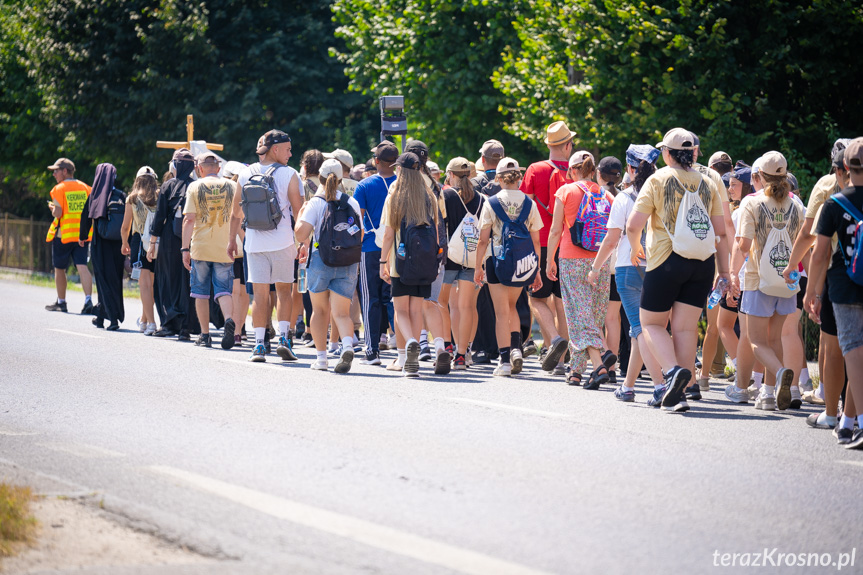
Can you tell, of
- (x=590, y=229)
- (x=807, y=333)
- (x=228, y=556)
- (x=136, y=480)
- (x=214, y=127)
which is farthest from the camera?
(x=214, y=127)

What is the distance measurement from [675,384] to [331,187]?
150 inches

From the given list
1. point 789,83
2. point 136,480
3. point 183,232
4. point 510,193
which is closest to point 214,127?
point 789,83

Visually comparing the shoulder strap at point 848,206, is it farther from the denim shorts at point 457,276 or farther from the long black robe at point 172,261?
the long black robe at point 172,261

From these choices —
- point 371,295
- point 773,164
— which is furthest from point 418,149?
point 773,164

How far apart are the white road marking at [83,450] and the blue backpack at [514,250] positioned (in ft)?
15.0

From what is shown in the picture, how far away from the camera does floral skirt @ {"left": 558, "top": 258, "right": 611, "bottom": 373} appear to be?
1012cm

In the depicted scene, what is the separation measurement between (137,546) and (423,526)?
1317mm

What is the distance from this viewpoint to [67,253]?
17.3 metres

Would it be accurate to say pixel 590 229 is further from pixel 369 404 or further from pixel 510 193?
pixel 369 404

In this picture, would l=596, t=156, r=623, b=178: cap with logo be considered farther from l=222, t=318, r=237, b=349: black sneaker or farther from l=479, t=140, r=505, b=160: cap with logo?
l=222, t=318, r=237, b=349: black sneaker

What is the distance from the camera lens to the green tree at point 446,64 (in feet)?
85.8

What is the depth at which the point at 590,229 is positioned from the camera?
10133 millimetres

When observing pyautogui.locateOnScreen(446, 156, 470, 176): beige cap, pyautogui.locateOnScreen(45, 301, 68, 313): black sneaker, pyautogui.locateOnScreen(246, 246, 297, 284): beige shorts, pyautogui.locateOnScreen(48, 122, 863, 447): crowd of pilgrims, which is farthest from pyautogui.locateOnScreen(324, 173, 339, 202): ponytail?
pyautogui.locateOnScreen(45, 301, 68, 313): black sneaker

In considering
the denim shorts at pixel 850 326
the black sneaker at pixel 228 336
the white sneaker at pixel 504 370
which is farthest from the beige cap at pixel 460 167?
the denim shorts at pixel 850 326
